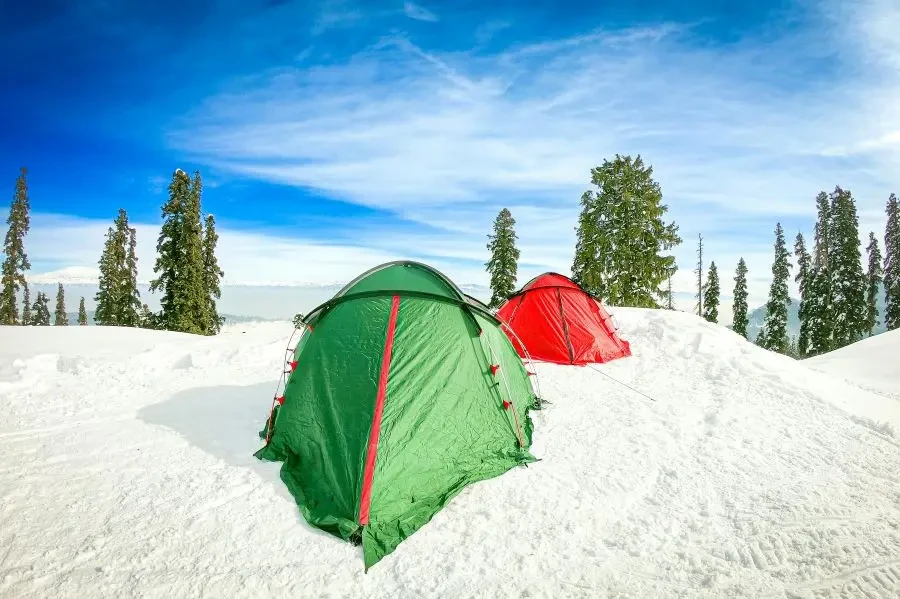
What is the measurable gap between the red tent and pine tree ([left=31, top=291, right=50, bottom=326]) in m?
79.9

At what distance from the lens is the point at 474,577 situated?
3.83 metres

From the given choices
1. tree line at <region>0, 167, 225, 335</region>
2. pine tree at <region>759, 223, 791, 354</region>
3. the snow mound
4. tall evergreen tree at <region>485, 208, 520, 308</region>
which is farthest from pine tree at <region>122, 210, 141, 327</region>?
pine tree at <region>759, 223, 791, 354</region>

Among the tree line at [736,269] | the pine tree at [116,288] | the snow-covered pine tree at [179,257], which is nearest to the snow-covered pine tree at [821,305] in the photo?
the tree line at [736,269]

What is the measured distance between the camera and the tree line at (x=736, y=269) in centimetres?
2302

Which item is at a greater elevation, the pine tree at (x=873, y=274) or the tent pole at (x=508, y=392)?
the pine tree at (x=873, y=274)

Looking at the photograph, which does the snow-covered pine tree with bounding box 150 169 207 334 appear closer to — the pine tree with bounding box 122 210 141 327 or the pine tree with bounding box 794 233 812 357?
the pine tree with bounding box 122 210 141 327

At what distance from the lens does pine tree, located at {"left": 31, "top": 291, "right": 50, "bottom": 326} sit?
6272cm

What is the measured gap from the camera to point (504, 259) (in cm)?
3034

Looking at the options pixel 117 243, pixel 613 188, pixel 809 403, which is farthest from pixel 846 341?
pixel 117 243

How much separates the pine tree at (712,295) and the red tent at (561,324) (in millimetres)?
39372

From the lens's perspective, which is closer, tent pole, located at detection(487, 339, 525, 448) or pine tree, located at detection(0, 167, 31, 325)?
tent pole, located at detection(487, 339, 525, 448)

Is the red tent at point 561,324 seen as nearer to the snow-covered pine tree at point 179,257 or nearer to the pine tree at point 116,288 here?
the snow-covered pine tree at point 179,257

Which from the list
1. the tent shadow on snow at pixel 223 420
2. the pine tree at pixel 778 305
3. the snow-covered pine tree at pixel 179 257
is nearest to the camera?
the tent shadow on snow at pixel 223 420

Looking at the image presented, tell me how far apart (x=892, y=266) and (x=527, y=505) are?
49.3m
